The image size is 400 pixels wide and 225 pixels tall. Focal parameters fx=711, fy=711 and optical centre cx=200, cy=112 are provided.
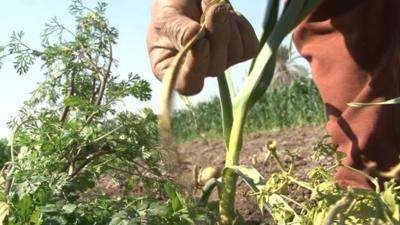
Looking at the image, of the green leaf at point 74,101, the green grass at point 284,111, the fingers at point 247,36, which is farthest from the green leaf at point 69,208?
the green grass at point 284,111

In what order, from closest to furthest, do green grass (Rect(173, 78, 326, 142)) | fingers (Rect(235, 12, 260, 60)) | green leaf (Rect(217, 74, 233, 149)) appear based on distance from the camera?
fingers (Rect(235, 12, 260, 60)) < green leaf (Rect(217, 74, 233, 149)) < green grass (Rect(173, 78, 326, 142))

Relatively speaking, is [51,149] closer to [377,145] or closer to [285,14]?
[285,14]

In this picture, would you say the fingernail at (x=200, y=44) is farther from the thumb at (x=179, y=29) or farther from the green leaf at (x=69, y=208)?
the green leaf at (x=69, y=208)

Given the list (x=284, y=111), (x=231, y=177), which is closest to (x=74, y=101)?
(x=231, y=177)

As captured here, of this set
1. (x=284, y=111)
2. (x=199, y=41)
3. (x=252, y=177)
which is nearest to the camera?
(x=199, y=41)

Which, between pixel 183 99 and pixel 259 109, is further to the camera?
pixel 259 109

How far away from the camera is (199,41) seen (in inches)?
43.9

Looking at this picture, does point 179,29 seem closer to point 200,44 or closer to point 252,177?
point 200,44

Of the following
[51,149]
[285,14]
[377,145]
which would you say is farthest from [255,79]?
[377,145]

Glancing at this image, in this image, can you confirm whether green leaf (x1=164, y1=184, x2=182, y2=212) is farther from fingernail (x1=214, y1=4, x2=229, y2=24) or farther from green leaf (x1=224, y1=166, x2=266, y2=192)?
fingernail (x1=214, y1=4, x2=229, y2=24)

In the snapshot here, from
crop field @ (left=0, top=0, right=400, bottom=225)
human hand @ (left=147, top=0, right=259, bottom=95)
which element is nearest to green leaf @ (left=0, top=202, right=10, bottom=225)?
crop field @ (left=0, top=0, right=400, bottom=225)

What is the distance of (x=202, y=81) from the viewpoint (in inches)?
45.8

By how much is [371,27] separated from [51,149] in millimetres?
921

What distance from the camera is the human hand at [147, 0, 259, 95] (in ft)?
3.69
